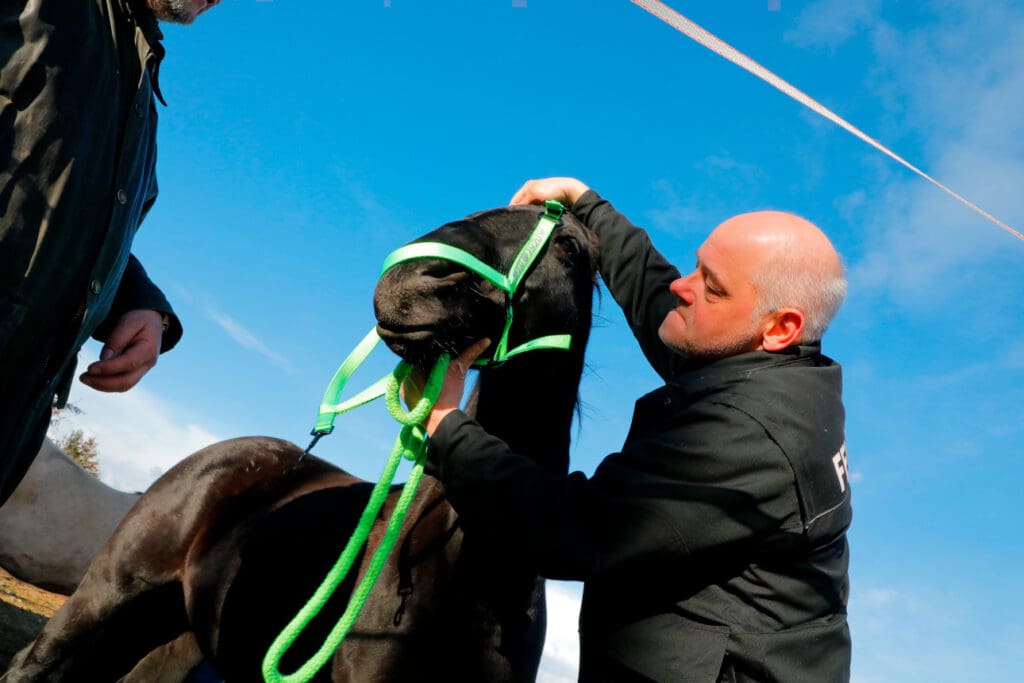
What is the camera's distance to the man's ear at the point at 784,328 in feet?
6.75

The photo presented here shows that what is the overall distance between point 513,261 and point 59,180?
1.26 meters

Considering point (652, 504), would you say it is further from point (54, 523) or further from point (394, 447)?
point (54, 523)

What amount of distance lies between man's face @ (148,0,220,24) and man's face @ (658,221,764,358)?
5.37 feet

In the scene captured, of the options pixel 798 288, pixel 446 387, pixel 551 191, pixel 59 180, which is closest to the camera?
pixel 59 180

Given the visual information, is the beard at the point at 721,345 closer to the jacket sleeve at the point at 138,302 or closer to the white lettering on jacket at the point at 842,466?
the white lettering on jacket at the point at 842,466

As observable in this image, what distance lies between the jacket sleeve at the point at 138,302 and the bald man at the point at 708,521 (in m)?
1.28

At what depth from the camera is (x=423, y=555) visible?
8.78 ft

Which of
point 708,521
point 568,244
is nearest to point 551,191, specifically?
point 568,244

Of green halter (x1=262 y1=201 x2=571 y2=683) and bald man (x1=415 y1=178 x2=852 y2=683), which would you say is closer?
bald man (x1=415 y1=178 x2=852 y2=683)

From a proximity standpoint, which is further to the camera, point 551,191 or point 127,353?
point 551,191

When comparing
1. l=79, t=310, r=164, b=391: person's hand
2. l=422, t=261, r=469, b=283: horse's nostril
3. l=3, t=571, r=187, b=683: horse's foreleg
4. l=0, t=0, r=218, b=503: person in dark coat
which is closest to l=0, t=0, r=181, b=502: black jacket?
l=0, t=0, r=218, b=503: person in dark coat

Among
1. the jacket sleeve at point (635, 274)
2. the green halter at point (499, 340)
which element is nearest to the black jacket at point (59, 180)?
the green halter at point (499, 340)

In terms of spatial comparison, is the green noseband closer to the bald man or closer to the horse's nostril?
the horse's nostril

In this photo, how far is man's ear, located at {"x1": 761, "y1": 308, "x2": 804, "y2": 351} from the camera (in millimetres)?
2059
